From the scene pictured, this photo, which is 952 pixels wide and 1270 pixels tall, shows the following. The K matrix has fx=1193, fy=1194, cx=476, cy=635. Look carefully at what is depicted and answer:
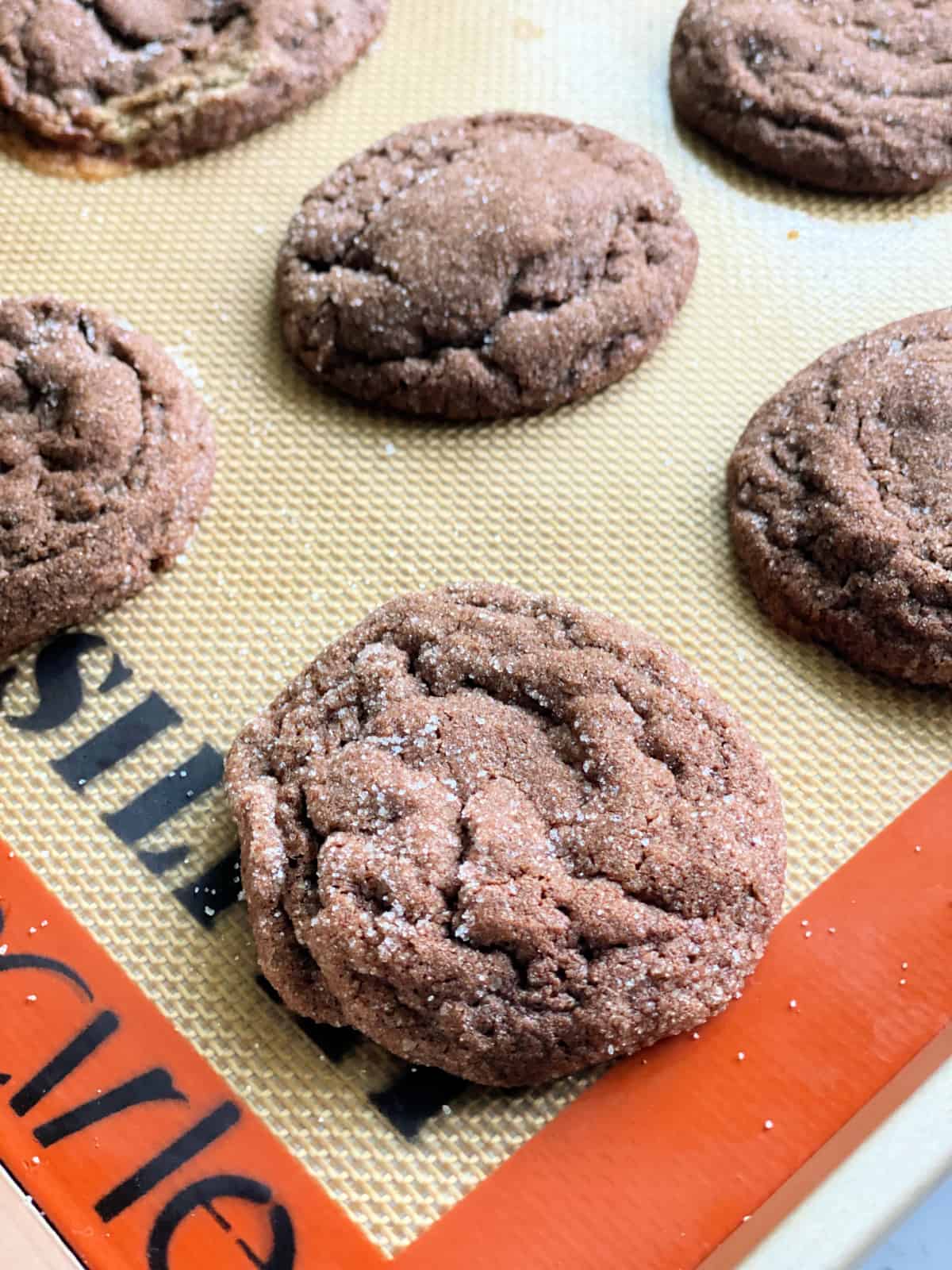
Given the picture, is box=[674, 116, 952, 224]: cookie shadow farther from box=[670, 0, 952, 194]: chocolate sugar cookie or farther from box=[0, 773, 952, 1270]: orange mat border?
box=[0, 773, 952, 1270]: orange mat border

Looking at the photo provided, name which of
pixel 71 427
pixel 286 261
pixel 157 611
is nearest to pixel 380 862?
pixel 157 611

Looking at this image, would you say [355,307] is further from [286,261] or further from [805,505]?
[805,505]

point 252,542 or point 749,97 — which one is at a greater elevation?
point 749,97

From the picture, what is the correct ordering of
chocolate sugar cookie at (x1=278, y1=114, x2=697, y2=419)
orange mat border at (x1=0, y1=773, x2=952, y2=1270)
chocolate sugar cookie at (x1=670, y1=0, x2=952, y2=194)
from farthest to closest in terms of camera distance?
chocolate sugar cookie at (x1=670, y1=0, x2=952, y2=194), chocolate sugar cookie at (x1=278, y1=114, x2=697, y2=419), orange mat border at (x1=0, y1=773, x2=952, y2=1270)

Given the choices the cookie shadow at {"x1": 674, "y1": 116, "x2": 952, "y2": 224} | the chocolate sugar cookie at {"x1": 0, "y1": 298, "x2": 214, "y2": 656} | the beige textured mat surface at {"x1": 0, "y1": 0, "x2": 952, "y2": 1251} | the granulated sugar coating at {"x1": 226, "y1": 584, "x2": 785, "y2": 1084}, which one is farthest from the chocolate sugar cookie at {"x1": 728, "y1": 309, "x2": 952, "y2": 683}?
the chocolate sugar cookie at {"x1": 0, "y1": 298, "x2": 214, "y2": 656}

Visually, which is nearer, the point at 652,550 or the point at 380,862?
the point at 380,862

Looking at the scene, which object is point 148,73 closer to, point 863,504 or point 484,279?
point 484,279

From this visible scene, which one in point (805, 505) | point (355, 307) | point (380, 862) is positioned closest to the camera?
point (380, 862)
